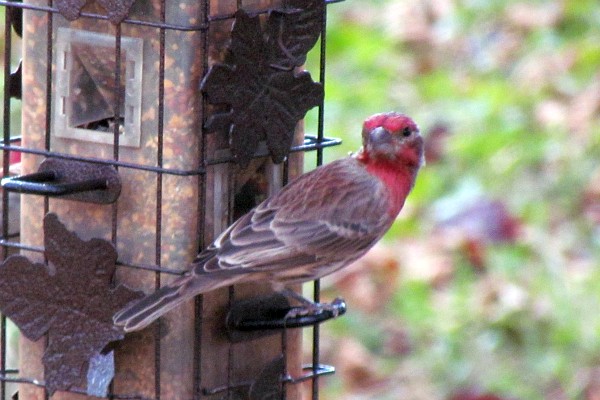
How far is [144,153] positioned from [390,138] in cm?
93

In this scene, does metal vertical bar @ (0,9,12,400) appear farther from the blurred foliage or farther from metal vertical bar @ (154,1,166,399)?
the blurred foliage

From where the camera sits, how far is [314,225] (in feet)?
19.4

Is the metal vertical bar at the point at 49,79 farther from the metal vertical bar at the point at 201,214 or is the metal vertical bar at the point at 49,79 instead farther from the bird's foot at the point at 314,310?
the bird's foot at the point at 314,310

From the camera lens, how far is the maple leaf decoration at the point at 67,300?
223 inches

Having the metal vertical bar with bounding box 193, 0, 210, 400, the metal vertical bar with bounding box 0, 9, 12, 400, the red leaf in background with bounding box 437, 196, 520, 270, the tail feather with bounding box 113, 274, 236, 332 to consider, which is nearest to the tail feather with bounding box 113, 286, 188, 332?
the tail feather with bounding box 113, 274, 236, 332

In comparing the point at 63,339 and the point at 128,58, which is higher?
the point at 128,58

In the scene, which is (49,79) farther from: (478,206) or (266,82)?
(478,206)

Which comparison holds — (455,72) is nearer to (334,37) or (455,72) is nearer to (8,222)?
(334,37)

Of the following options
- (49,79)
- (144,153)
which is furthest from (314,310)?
(49,79)

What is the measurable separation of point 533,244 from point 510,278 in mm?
412

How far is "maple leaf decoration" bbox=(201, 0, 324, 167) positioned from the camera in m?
5.57

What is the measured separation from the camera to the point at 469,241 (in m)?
9.73

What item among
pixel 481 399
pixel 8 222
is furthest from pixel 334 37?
pixel 8 222

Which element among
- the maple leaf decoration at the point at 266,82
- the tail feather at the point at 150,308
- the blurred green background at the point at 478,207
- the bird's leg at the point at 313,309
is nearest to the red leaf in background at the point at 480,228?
the blurred green background at the point at 478,207
